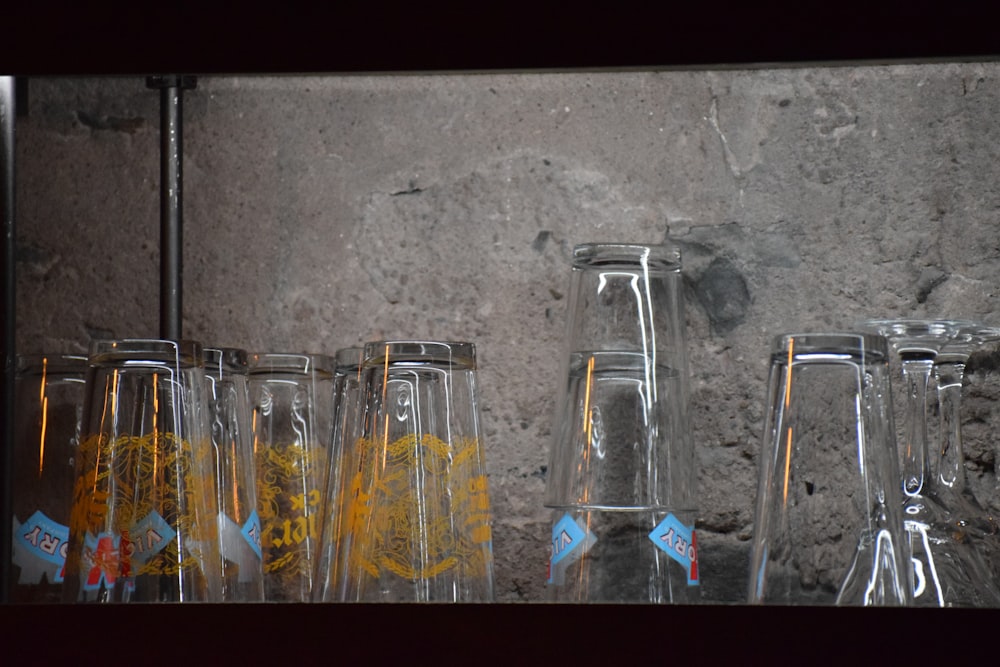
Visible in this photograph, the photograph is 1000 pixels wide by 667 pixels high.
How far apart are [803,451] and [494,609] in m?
0.25

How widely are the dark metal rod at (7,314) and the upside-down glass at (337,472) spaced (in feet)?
0.61

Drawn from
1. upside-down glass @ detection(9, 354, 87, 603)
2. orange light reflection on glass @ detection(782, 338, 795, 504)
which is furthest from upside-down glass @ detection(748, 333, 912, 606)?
upside-down glass @ detection(9, 354, 87, 603)

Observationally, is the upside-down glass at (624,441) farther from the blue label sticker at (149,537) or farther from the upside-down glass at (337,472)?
the blue label sticker at (149,537)

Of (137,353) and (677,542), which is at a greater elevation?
(137,353)

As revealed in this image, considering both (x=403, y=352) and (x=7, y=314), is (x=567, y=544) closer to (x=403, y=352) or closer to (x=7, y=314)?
(x=403, y=352)

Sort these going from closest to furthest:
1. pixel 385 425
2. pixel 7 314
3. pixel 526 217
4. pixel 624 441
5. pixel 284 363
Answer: pixel 7 314
pixel 385 425
pixel 624 441
pixel 284 363
pixel 526 217

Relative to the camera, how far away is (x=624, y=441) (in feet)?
2.80

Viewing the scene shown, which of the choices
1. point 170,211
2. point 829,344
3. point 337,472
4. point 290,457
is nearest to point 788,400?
point 829,344

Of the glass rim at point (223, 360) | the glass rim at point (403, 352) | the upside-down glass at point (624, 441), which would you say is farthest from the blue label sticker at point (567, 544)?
the glass rim at point (223, 360)

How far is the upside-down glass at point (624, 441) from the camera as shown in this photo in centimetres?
83

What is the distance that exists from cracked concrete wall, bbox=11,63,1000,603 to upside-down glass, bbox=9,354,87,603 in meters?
0.26

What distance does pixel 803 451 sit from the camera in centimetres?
66

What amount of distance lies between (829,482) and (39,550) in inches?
21.2

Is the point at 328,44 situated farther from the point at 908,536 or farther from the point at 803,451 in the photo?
the point at 908,536
